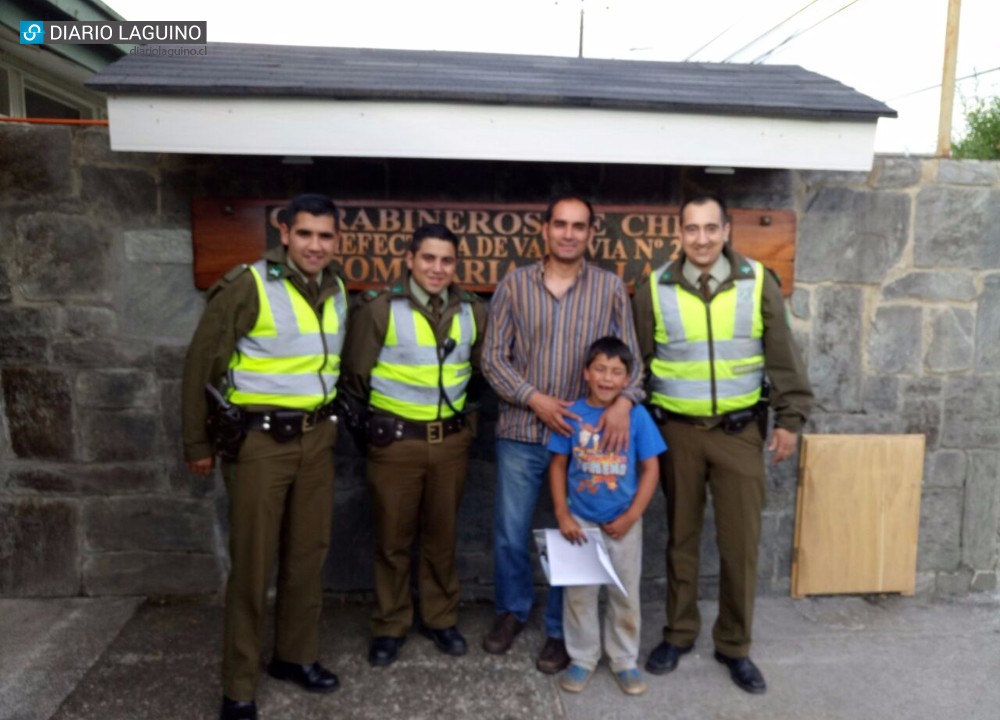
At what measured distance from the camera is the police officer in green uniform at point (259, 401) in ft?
9.43

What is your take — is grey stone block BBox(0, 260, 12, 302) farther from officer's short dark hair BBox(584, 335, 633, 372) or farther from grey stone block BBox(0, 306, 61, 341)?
officer's short dark hair BBox(584, 335, 633, 372)

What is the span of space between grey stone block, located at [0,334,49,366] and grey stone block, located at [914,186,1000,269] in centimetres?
430

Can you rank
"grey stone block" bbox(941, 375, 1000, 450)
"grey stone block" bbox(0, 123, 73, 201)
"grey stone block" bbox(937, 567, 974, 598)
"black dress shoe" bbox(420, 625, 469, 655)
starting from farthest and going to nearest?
"grey stone block" bbox(937, 567, 974, 598)
"grey stone block" bbox(941, 375, 1000, 450)
"grey stone block" bbox(0, 123, 73, 201)
"black dress shoe" bbox(420, 625, 469, 655)

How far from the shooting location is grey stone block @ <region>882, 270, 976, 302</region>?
3959 mm

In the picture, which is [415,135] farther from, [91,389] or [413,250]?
[91,389]

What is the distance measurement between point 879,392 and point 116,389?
380cm

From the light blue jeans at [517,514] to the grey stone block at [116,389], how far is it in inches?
68.6

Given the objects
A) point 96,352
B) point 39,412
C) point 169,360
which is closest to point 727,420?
point 169,360

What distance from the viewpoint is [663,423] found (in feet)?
10.8

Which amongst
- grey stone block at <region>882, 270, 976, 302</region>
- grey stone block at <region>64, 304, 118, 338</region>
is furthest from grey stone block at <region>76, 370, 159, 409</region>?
grey stone block at <region>882, 270, 976, 302</region>

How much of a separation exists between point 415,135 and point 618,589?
1.99 meters

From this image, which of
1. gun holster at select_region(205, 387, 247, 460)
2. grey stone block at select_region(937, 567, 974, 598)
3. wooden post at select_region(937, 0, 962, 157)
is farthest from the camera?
grey stone block at select_region(937, 567, 974, 598)

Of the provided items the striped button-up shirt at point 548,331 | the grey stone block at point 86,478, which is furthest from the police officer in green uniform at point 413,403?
the grey stone block at point 86,478

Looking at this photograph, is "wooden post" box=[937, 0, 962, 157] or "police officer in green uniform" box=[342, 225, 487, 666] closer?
"police officer in green uniform" box=[342, 225, 487, 666]
